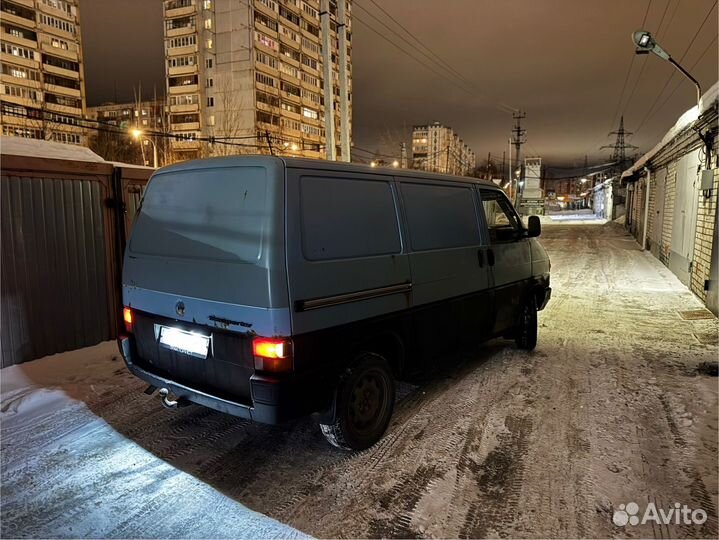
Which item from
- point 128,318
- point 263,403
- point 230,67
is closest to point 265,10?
point 230,67

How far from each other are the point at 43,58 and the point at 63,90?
418cm

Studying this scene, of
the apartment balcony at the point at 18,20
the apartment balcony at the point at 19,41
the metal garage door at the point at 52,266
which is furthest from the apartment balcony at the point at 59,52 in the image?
the metal garage door at the point at 52,266

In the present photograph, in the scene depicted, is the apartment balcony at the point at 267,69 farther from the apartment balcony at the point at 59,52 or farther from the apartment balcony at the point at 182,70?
the apartment balcony at the point at 59,52

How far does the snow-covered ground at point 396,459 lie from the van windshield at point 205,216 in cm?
149

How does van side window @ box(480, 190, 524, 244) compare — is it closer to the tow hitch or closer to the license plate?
the license plate

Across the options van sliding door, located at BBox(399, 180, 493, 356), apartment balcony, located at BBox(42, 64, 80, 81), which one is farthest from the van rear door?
apartment balcony, located at BBox(42, 64, 80, 81)

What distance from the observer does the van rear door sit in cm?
268

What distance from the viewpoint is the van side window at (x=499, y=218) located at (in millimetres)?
4906

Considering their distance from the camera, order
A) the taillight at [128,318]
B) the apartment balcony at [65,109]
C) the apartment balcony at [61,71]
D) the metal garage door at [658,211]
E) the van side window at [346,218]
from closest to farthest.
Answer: the van side window at [346,218]
the taillight at [128,318]
the metal garage door at [658,211]
the apartment balcony at [61,71]
the apartment balcony at [65,109]

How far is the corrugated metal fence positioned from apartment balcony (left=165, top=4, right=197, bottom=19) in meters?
65.9

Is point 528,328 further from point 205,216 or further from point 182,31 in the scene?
point 182,31


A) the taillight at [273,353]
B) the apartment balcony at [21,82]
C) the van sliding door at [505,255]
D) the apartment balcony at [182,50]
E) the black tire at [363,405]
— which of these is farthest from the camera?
the apartment balcony at [182,50]

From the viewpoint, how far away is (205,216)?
121 inches

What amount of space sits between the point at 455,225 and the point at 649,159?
54.0 ft
